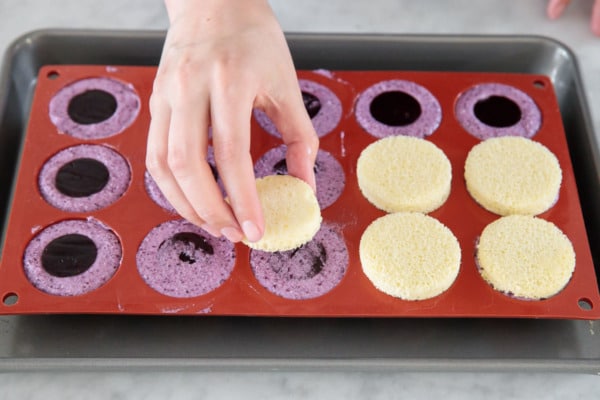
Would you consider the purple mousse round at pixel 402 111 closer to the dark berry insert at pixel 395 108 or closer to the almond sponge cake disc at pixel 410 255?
the dark berry insert at pixel 395 108

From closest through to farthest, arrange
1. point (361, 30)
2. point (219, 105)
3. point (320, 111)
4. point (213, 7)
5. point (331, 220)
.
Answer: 1. point (219, 105)
2. point (213, 7)
3. point (331, 220)
4. point (320, 111)
5. point (361, 30)

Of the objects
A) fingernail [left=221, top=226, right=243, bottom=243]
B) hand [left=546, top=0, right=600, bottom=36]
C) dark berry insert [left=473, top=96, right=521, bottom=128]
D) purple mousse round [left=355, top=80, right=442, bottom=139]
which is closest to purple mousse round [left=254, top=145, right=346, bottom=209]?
purple mousse round [left=355, top=80, right=442, bottom=139]

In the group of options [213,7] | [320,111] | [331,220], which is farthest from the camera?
[320,111]

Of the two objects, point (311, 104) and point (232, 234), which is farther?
point (311, 104)

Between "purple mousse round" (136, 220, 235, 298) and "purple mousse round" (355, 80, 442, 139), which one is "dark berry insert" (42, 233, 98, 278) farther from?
"purple mousse round" (355, 80, 442, 139)

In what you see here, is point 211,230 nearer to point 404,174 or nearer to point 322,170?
point 322,170

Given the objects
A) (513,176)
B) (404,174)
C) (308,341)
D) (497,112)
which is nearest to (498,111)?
(497,112)
